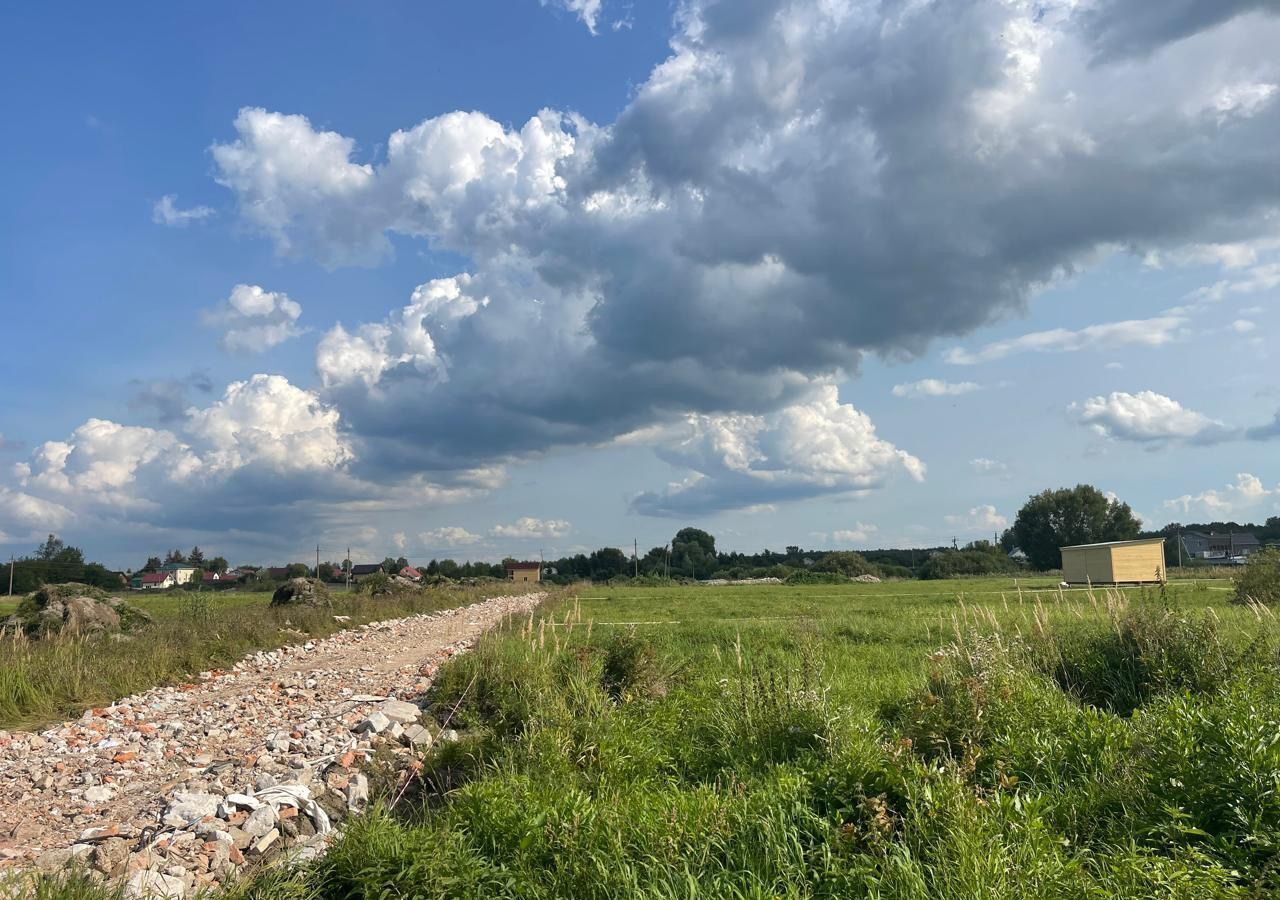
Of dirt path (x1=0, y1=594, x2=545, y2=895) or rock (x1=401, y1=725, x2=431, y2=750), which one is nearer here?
dirt path (x1=0, y1=594, x2=545, y2=895)

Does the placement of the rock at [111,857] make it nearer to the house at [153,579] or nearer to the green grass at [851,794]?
the green grass at [851,794]

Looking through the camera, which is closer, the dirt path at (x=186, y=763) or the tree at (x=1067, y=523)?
the dirt path at (x=186, y=763)

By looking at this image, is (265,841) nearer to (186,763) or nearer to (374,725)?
(186,763)

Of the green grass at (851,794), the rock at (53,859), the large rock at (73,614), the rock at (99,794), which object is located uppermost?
the large rock at (73,614)

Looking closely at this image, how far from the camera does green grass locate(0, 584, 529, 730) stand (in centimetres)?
1018

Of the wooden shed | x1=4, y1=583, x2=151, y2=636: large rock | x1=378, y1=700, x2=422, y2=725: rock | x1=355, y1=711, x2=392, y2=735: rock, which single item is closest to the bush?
the wooden shed

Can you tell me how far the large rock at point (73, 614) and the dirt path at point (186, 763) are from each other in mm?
5903

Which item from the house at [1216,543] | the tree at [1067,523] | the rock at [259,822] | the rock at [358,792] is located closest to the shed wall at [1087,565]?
the rock at [358,792]

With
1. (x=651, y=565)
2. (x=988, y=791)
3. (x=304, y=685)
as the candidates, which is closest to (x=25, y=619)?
(x=304, y=685)

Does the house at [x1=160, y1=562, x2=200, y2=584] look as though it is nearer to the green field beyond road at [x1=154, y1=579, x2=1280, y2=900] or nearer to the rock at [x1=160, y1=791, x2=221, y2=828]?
the rock at [x1=160, y1=791, x2=221, y2=828]

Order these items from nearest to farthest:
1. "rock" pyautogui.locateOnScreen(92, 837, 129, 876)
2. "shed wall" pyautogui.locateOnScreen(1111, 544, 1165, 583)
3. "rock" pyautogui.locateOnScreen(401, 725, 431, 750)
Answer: "rock" pyautogui.locateOnScreen(92, 837, 129, 876) → "rock" pyautogui.locateOnScreen(401, 725, 431, 750) → "shed wall" pyautogui.locateOnScreen(1111, 544, 1165, 583)

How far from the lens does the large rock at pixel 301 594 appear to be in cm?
2623

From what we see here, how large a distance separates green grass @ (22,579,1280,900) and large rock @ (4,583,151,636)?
12.2 metres

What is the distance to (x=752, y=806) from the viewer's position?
17.0 feet
